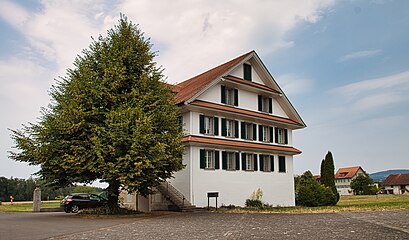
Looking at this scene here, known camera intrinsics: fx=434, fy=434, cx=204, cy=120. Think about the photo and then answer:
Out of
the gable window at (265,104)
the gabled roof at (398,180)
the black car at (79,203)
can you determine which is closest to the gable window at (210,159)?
the gable window at (265,104)

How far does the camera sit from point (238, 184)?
30562mm

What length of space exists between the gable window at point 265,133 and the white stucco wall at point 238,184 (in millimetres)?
1598

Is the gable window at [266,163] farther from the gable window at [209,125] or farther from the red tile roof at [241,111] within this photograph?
the gable window at [209,125]

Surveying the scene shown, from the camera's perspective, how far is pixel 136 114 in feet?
71.2

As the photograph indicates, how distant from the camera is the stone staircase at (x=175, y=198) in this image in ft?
87.4

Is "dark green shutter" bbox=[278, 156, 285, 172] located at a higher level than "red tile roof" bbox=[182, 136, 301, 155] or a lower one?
lower

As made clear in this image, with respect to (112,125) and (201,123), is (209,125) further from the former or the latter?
(112,125)

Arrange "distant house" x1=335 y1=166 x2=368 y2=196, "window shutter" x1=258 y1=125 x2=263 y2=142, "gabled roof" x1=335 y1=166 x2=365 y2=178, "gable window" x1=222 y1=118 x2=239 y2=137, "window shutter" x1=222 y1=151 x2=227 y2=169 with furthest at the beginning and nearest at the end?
"gabled roof" x1=335 y1=166 x2=365 y2=178 < "distant house" x1=335 y1=166 x2=368 y2=196 < "window shutter" x1=258 y1=125 x2=263 y2=142 < "gable window" x1=222 y1=118 x2=239 y2=137 < "window shutter" x1=222 y1=151 x2=227 y2=169

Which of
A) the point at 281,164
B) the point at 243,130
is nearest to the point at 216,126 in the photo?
the point at 243,130

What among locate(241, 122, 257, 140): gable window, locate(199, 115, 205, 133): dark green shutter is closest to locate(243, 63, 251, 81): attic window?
locate(241, 122, 257, 140): gable window

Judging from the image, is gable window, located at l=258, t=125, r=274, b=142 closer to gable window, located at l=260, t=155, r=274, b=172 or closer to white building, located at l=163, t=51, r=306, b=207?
white building, located at l=163, t=51, r=306, b=207

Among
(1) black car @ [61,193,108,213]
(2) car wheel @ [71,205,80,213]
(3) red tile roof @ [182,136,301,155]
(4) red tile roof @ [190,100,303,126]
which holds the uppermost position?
(4) red tile roof @ [190,100,303,126]

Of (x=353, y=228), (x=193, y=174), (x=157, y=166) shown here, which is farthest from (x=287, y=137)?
(x=353, y=228)

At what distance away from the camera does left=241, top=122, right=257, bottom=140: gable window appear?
32.0 m
